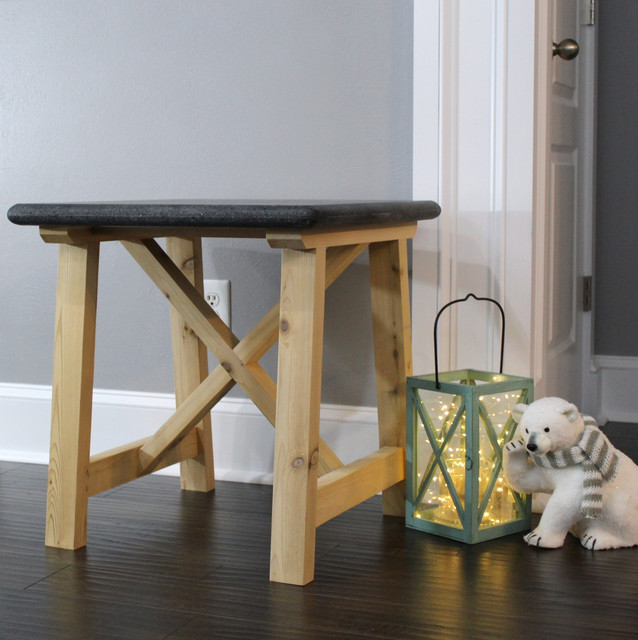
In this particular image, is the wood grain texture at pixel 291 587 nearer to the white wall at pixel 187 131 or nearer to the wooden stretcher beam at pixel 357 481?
the wooden stretcher beam at pixel 357 481

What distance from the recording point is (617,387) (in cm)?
235

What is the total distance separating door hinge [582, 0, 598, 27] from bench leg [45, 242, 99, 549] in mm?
1421

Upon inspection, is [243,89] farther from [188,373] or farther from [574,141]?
[574,141]

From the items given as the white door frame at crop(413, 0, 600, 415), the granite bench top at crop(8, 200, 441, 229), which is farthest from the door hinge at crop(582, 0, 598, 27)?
the granite bench top at crop(8, 200, 441, 229)

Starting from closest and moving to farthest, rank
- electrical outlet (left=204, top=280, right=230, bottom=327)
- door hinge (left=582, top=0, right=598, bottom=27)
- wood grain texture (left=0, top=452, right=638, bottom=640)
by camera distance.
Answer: wood grain texture (left=0, top=452, right=638, bottom=640) → electrical outlet (left=204, top=280, right=230, bottom=327) → door hinge (left=582, top=0, right=598, bottom=27)

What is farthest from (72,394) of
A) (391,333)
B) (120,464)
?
(391,333)

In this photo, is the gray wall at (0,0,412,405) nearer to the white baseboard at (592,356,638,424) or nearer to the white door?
the white door

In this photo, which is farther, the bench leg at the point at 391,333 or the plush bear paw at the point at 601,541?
the bench leg at the point at 391,333

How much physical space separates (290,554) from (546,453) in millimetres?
433

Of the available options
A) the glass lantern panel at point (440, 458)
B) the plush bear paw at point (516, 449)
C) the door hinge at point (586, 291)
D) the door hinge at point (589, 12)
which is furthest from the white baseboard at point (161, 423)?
the door hinge at point (589, 12)

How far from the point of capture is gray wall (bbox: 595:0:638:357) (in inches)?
89.7

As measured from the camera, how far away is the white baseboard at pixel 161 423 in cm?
175

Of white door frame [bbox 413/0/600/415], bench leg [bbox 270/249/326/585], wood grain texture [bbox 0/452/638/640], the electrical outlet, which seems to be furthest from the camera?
the electrical outlet

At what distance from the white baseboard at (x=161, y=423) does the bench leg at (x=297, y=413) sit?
50 cm
